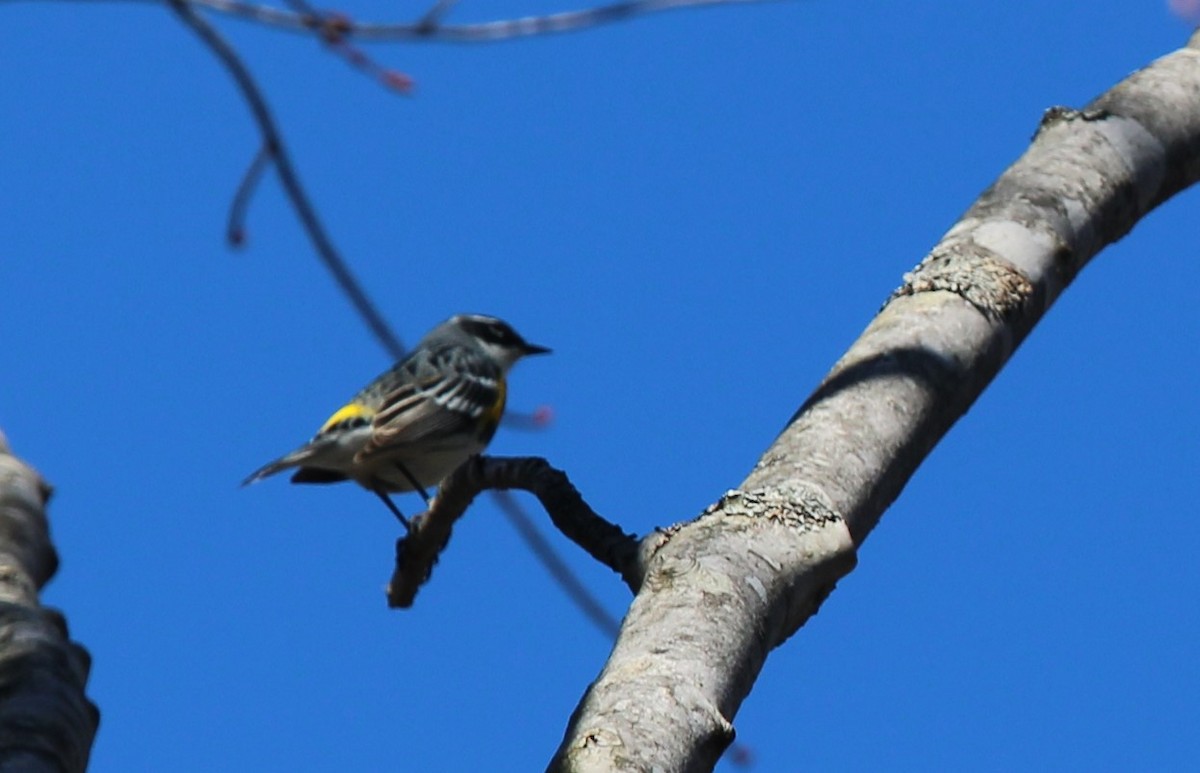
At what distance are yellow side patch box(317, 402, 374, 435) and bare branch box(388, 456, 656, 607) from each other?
157 inches

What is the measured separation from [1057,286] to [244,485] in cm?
562

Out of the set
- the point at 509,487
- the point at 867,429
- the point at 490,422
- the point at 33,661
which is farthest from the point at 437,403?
the point at 33,661

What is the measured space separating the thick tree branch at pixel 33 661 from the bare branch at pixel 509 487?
0.91 m

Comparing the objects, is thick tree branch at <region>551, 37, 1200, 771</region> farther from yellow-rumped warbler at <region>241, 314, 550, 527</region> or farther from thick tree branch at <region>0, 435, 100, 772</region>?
yellow-rumped warbler at <region>241, 314, 550, 527</region>

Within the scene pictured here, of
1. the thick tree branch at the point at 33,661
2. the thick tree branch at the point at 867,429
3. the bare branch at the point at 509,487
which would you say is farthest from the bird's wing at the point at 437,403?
the thick tree branch at the point at 33,661

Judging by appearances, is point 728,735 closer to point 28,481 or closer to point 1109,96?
point 28,481

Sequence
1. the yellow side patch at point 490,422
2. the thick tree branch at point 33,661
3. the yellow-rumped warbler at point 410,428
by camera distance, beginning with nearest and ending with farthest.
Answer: the thick tree branch at point 33,661 < the yellow-rumped warbler at point 410,428 < the yellow side patch at point 490,422

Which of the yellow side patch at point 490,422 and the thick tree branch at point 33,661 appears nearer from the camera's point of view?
the thick tree branch at point 33,661

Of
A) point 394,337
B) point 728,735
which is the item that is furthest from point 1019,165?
point 728,735

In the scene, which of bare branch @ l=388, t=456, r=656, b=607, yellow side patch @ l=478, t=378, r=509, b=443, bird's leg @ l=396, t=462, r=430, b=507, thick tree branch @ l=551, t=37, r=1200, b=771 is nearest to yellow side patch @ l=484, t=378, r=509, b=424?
yellow side patch @ l=478, t=378, r=509, b=443

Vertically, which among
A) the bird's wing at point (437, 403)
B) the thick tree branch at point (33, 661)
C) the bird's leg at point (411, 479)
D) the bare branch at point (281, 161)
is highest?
the bird's wing at point (437, 403)

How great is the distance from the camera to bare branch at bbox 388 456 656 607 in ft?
9.90

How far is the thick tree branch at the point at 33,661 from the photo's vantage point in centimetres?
218

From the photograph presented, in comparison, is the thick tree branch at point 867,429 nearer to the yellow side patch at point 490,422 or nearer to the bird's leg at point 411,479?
the bird's leg at point 411,479
